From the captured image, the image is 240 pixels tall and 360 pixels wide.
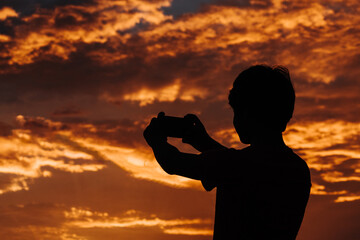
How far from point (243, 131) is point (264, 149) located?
24 cm

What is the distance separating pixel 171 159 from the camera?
360 cm

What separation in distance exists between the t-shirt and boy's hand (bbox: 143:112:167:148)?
570mm

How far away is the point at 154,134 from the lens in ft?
13.1

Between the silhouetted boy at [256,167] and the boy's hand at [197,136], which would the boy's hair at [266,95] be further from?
the boy's hand at [197,136]

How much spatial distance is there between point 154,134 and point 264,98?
100cm

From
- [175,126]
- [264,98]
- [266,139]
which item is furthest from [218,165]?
[175,126]

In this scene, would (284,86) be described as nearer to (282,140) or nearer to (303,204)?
(282,140)

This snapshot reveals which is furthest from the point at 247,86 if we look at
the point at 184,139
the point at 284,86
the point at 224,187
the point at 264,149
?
the point at 184,139

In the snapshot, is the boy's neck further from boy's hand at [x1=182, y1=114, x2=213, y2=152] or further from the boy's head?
boy's hand at [x1=182, y1=114, x2=213, y2=152]

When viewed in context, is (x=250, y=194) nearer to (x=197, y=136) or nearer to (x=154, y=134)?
(x=154, y=134)

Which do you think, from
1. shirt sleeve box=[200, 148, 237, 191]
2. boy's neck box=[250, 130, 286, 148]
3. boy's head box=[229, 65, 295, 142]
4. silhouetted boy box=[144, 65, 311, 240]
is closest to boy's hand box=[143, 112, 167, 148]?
silhouetted boy box=[144, 65, 311, 240]

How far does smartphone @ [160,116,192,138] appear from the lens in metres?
4.18

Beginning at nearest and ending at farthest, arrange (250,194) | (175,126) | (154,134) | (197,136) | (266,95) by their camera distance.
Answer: (250,194) < (266,95) < (154,134) < (175,126) < (197,136)

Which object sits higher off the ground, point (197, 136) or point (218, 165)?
point (197, 136)
